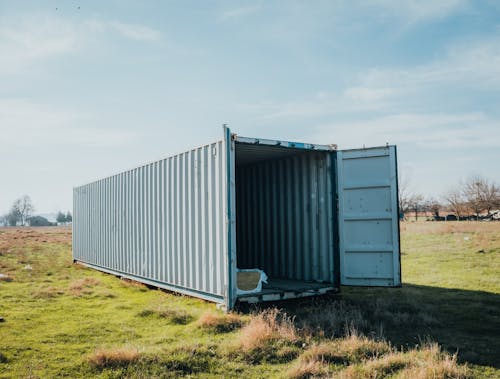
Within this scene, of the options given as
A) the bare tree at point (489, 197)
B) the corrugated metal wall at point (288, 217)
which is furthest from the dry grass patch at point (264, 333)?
the bare tree at point (489, 197)

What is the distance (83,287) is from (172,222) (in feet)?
11.0

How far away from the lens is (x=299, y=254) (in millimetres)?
10234

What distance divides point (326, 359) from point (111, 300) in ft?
20.0

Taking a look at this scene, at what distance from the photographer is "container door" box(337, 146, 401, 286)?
8867 millimetres

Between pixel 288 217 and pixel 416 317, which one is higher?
pixel 288 217

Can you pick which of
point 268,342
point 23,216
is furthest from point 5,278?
point 23,216

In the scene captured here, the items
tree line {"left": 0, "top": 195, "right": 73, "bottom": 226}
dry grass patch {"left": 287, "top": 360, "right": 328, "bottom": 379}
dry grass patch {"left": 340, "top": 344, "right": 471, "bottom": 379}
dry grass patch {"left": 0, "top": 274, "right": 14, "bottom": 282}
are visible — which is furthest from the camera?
tree line {"left": 0, "top": 195, "right": 73, "bottom": 226}

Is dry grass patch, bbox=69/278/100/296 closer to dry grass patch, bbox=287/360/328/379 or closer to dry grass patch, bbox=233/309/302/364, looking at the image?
dry grass patch, bbox=233/309/302/364

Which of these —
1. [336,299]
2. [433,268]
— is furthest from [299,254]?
[433,268]

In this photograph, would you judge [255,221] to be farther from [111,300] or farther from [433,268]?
[433,268]

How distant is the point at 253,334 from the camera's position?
620 centimetres

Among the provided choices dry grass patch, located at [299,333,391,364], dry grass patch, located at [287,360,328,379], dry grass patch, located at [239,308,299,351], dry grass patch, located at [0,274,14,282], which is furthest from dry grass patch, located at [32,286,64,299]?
dry grass patch, located at [287,360,328,379]

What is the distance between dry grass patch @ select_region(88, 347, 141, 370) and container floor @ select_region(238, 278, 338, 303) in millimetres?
2841

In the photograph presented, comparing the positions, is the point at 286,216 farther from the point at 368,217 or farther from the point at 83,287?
the point at 83,287
